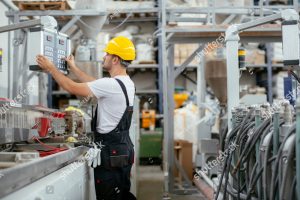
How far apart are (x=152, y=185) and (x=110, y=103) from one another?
2.61 meters

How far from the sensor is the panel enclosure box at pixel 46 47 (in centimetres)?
190

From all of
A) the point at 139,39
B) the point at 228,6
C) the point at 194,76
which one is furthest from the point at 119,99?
the point at 194,76

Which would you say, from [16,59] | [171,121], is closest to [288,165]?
[171,121]

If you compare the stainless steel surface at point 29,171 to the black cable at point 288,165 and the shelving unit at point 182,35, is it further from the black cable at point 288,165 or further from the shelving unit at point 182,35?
the shelving unit at point 182,35

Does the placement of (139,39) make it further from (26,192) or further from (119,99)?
(26,192)

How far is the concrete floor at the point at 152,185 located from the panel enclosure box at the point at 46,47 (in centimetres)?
209

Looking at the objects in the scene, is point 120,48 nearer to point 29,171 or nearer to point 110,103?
point 110,103

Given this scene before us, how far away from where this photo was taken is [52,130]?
2.12 meters

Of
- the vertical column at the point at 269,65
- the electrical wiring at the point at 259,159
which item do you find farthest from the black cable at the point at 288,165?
the vertical column at the point at 269,65

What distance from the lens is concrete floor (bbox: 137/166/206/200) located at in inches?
148

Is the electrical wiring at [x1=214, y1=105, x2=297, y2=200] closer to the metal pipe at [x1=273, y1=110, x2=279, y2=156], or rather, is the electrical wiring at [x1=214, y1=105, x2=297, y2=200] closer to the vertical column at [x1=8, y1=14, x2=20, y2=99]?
the metal pipe at [x1=273, y1=110, x2=279, y2=156]

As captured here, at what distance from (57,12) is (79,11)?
21 centimetres

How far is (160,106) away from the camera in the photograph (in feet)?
20.6

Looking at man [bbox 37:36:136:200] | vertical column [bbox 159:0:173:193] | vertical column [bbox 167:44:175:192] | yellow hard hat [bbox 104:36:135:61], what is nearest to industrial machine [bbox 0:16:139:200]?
man [bbox 37:36:136:200]
